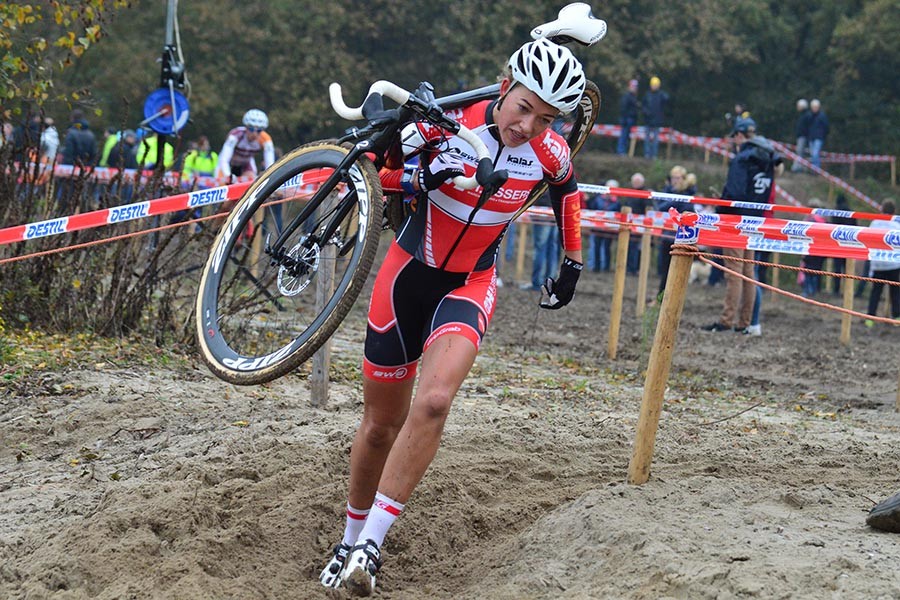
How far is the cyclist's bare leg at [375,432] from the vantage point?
193 inches

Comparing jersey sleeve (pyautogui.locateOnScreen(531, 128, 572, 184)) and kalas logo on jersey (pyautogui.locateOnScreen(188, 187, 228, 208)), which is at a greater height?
jersey sleeve (pyautogui.locateOnScreen(531, 128, 572, 184))

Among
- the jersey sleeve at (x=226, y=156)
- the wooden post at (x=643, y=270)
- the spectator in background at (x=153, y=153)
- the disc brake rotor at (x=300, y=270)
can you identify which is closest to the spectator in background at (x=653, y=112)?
the wooden post at (x=643, y=270)

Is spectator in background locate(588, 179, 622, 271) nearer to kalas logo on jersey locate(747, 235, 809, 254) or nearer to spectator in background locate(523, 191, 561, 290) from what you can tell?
spectator in background locate(523, 191, 561, 290)

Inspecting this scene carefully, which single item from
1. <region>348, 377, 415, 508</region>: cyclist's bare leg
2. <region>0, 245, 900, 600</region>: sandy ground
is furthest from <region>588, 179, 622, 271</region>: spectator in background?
<region>348, 377, 415, 508</region>: cyclist's bare leg

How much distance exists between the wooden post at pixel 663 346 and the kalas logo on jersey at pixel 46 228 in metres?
4.37

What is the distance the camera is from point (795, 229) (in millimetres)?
6691

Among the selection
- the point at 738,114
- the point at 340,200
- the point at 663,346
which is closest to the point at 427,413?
the point at 340,200

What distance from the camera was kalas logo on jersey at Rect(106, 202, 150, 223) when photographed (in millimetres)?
7629

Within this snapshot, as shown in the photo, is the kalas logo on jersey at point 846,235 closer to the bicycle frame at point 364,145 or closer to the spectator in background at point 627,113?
the bicycle frame at point 364,145

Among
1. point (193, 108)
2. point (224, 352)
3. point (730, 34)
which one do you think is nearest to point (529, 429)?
point (224, 352)

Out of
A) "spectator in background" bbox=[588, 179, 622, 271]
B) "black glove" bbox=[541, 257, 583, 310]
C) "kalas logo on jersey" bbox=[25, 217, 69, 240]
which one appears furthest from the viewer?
"spectator in background" bbox=[588, 179, 622, 271]

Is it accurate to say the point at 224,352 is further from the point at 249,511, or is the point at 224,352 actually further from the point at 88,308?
the point at 88,308

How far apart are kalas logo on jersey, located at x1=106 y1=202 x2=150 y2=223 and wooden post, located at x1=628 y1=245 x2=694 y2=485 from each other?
3896 mm

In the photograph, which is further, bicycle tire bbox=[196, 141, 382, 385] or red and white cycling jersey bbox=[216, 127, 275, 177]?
red and white cycling jersey bbox=[216, 127, 275, 177]
